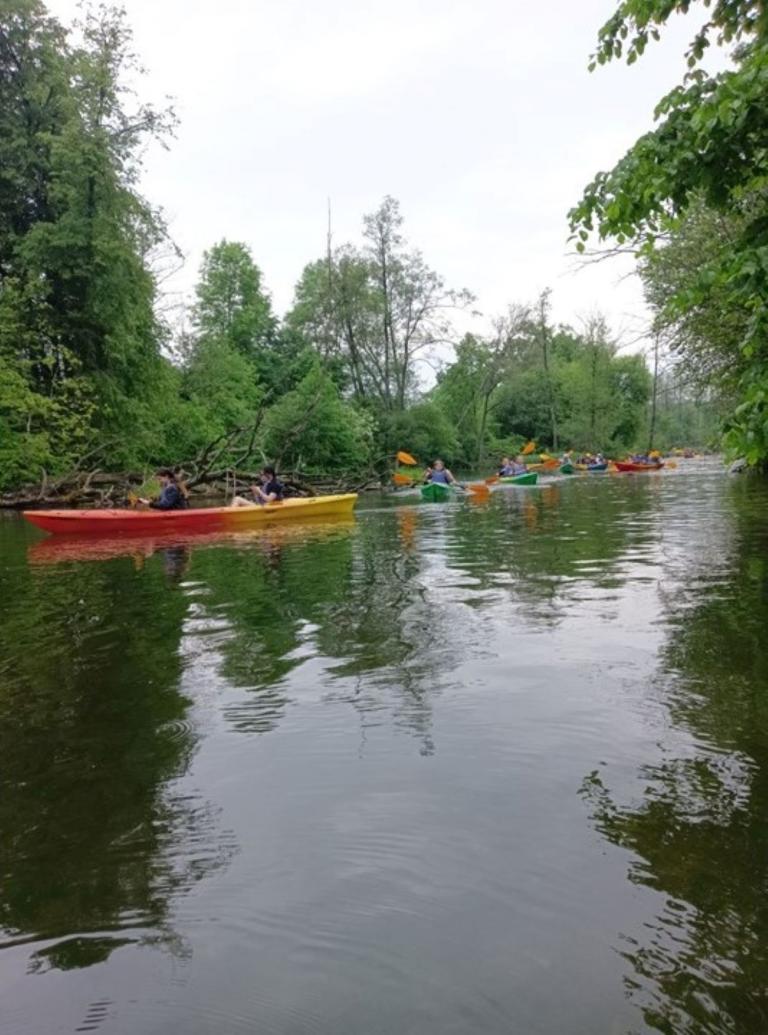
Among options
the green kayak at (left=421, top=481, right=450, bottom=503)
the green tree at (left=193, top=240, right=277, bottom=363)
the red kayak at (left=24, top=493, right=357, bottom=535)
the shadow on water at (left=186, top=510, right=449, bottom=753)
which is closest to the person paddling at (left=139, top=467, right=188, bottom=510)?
the red kayak at (left=24, top=493, right=357, bottom=535)

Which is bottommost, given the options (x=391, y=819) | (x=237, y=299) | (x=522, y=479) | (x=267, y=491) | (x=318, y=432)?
(x=391, y=819)

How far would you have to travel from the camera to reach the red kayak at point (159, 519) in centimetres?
1581

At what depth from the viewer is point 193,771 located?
13.4 feet

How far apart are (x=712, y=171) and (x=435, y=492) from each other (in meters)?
18.4

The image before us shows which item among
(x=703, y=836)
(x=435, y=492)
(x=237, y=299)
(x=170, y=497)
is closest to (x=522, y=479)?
(x=435, y=492)

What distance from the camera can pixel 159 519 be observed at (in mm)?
16094

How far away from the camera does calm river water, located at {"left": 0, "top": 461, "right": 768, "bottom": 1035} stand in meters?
2.38

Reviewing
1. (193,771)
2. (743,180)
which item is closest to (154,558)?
(193,771)

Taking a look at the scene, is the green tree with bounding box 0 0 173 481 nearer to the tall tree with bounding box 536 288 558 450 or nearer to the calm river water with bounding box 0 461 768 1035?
the calm river water with bounding box 0 461 768 1035

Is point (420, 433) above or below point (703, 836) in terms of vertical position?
above

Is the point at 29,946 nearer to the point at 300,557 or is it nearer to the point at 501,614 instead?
the point at 501,614

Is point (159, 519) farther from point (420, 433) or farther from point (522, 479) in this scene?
point (420, 433)

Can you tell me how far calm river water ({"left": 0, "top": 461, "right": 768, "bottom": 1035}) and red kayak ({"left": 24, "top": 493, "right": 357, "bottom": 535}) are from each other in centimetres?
821

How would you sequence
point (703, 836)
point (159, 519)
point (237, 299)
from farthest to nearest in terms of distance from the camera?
1. point (237, 299)
2. point (159, 519)
3. point (703, 836)
